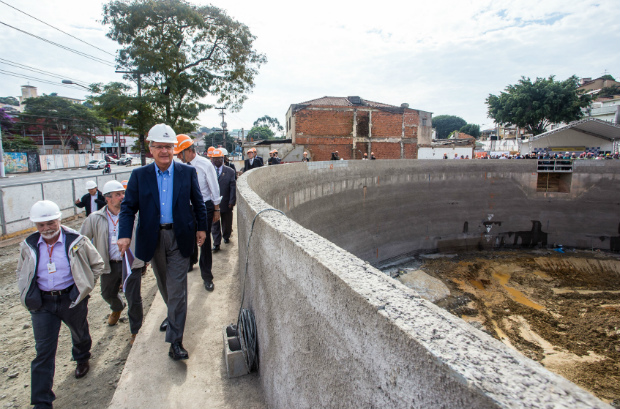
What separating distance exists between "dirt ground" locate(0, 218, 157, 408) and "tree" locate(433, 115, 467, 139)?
9304 centimetres

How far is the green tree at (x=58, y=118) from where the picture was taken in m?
43.8

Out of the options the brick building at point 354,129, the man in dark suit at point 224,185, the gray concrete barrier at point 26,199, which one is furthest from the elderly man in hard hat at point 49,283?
the brick building at point 354,129

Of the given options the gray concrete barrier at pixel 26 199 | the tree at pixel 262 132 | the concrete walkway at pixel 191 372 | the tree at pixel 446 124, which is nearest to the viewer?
the concrete walkway at pixel 191 372

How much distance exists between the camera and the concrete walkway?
239 cm

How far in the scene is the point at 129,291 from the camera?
363cm

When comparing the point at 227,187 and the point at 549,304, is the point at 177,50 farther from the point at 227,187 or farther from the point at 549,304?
the point at 549,304

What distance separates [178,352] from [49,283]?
1319 mm

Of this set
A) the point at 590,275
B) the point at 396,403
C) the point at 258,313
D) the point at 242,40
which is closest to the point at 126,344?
the point at 258,313

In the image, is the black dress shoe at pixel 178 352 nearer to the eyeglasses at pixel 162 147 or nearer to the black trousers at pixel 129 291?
the black trousers at pixel 129 291

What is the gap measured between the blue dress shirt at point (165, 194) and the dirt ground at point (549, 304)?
10.1 metres

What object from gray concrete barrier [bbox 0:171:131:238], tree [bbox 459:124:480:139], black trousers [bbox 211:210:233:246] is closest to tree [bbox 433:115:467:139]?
tree [bbox 459:124:480:139]

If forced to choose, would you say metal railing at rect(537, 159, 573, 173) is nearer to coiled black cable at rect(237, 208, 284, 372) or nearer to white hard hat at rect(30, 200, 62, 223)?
coiled black cable at rect(237, 208, 284, 372)

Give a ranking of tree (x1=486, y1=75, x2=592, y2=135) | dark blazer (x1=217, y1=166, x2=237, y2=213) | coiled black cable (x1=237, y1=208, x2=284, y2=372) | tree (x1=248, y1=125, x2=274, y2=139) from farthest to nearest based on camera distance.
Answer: tree (x1=248, y1=125, x2=274, y2=139) < tree (x1=486, y1=75, x2=592, y2=135) < dark blazer (x1=217, y1=166, x2=237, y2=213) < coiled black cable (x1=237, y1=208, x2=284, y2=372)

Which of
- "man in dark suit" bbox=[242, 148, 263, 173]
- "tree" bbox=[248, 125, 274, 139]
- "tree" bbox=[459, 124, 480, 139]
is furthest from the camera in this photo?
"tree" bbox=[248, 125, 274, 139]
